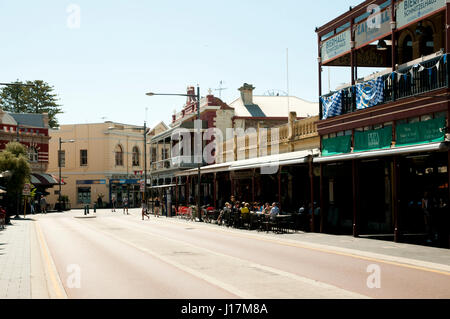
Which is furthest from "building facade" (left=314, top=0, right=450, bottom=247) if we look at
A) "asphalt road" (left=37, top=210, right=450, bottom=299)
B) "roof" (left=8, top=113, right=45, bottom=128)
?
"roof" (left=8, top=113, right=45, bottom=128)

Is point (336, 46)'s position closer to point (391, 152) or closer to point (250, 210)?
point (391, 152)

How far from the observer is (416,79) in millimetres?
19219

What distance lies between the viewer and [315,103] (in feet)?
168

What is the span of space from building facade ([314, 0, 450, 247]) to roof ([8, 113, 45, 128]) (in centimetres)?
4872

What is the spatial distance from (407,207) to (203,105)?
1191 inches

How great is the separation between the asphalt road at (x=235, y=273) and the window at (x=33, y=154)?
4702cm

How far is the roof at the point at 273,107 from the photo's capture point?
1923 inches

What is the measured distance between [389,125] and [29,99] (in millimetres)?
81765

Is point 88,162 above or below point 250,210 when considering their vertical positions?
above

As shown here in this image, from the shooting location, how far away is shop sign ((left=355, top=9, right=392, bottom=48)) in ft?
70.7

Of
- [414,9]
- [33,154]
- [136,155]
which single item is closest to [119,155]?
[136,155]

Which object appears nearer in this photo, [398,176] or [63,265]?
[63,265]
